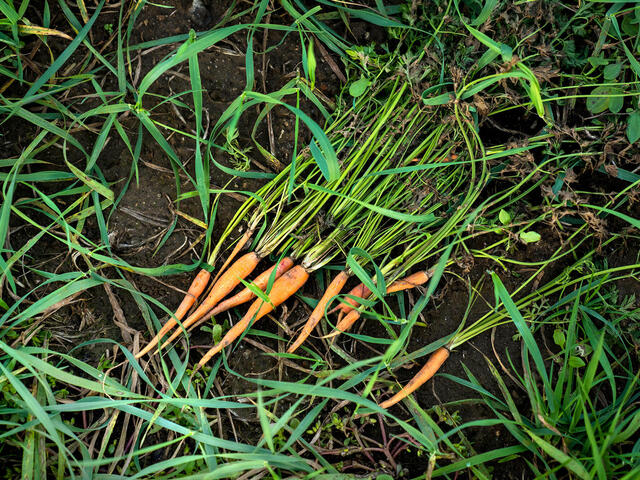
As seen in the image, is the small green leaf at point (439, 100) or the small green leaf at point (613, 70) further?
the small green leaf at point (613, 70)

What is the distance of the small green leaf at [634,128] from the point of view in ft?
5.86

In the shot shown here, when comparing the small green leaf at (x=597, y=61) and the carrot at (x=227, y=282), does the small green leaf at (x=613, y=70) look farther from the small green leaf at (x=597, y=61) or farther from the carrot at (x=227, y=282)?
the carrot at (x=227, y=282)

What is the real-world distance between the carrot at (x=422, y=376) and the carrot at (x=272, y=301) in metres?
0.50

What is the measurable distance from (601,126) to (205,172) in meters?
1.37

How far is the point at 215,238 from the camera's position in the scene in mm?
1938

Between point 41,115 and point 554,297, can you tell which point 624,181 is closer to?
point 554,297

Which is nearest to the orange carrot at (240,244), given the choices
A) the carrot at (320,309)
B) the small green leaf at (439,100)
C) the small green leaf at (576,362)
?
the carrot at (320,309)

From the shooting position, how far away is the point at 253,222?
1865mm

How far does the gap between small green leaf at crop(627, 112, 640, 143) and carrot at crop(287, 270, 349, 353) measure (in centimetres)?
105

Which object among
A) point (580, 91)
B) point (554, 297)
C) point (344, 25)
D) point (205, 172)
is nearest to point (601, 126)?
point (580, 91)

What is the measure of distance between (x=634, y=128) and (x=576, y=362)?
81 centimetres

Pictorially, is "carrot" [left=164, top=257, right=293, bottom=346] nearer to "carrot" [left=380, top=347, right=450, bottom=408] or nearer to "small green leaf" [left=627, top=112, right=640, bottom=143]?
"carrot" [left=380, top=347, right=450, bottom=408]

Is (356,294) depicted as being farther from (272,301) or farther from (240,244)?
(240,244)

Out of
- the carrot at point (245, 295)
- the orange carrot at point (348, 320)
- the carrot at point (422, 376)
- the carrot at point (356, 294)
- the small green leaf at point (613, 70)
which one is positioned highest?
the small green leaf at point (613, 70)
